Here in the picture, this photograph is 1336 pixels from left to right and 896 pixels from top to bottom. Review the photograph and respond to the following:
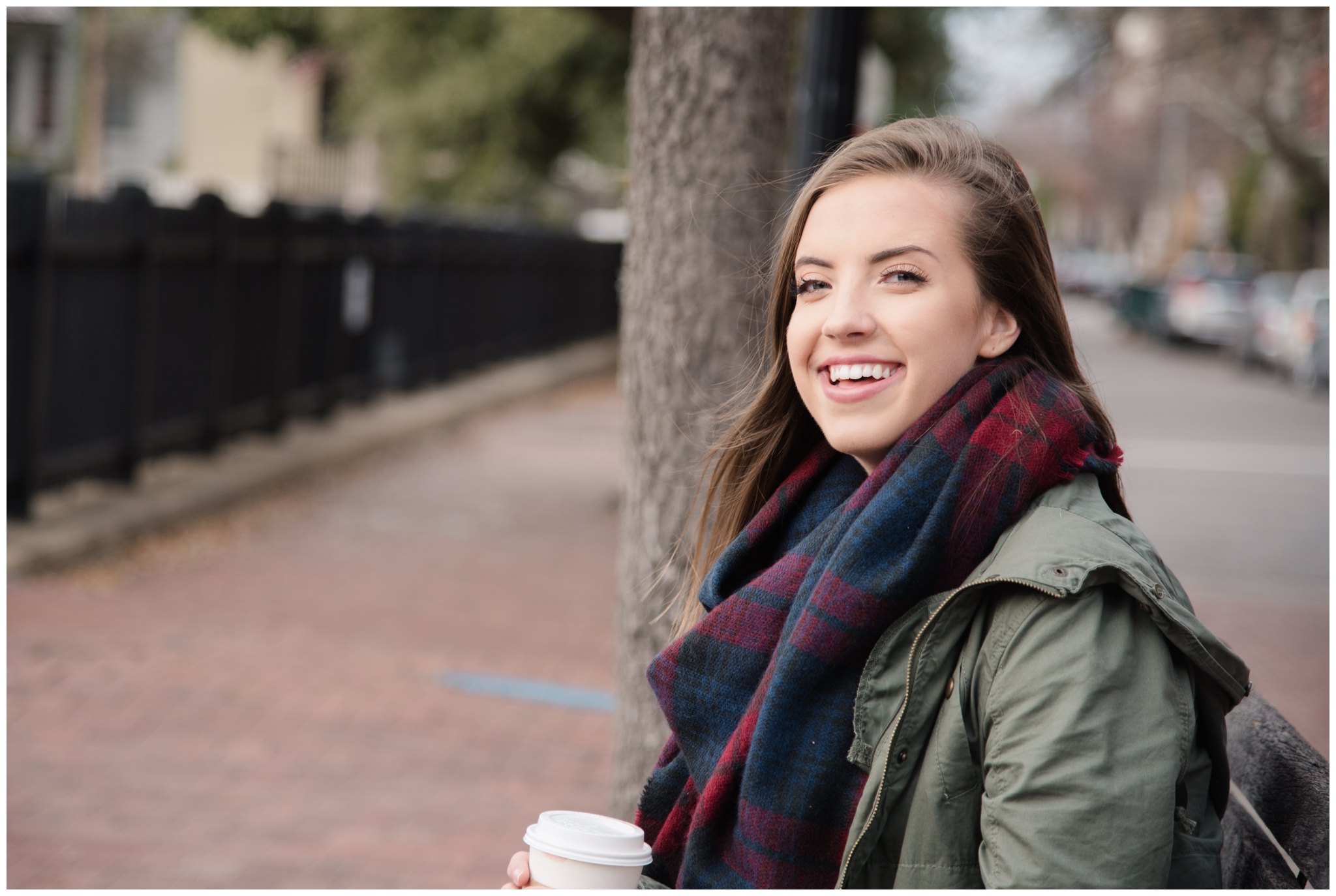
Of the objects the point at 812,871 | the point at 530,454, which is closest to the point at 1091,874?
the point at 812,871

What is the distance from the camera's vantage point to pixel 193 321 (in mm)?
9133

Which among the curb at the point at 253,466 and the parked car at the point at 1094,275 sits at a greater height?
the parked car at the point at 1094,275

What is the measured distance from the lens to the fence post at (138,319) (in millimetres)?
8273

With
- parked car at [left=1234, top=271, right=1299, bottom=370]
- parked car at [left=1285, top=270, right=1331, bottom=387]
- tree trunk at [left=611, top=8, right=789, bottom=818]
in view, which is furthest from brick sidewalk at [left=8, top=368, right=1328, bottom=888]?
parked car at [left=1234, top=271, right=1299, bottom=370]

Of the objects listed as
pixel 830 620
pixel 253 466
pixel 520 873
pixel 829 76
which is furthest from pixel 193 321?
pixel 830 620

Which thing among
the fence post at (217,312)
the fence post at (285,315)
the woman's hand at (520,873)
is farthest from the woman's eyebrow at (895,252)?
the fence post at (285,315)

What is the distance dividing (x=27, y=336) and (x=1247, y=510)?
847 centimetres

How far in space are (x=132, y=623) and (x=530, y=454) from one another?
6.29 m

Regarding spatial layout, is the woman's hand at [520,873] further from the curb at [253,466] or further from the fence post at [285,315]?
the fence post at [285,315]

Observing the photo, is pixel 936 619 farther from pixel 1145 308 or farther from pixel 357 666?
pixel 1145 308

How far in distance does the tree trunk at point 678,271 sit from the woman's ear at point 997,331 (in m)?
1.35

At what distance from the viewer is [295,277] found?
10711mm

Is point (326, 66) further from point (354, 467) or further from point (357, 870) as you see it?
point (357, 870)

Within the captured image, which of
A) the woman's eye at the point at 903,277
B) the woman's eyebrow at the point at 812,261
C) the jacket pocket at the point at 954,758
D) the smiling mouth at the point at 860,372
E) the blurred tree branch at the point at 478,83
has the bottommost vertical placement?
the jacket pocket at the point at 954,758
